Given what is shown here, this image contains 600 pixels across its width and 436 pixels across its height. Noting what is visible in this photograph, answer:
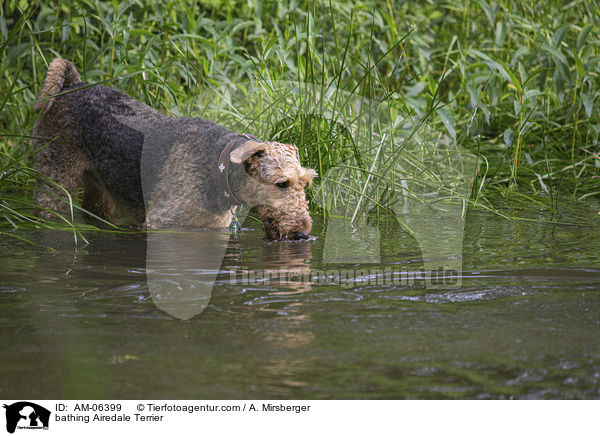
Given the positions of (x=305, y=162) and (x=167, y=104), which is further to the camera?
(x=167, y=104)

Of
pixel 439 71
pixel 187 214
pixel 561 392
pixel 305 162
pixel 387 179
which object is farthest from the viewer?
pixel 439 71

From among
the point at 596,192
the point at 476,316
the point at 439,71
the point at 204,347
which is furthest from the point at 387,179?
the point at 439,71

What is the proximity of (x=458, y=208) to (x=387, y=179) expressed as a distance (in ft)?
2.42

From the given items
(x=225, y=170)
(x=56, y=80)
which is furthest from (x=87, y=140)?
(x=225, y=170)

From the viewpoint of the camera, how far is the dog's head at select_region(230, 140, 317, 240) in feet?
12.7

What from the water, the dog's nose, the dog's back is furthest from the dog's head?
the dog's back

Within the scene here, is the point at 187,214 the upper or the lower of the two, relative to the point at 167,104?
lower

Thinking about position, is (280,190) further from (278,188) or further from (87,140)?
(87,140)

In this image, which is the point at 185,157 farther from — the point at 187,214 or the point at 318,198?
the point at 318,198

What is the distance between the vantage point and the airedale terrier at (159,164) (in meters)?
3.91

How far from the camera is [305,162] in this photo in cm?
502

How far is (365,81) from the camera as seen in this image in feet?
15.9
